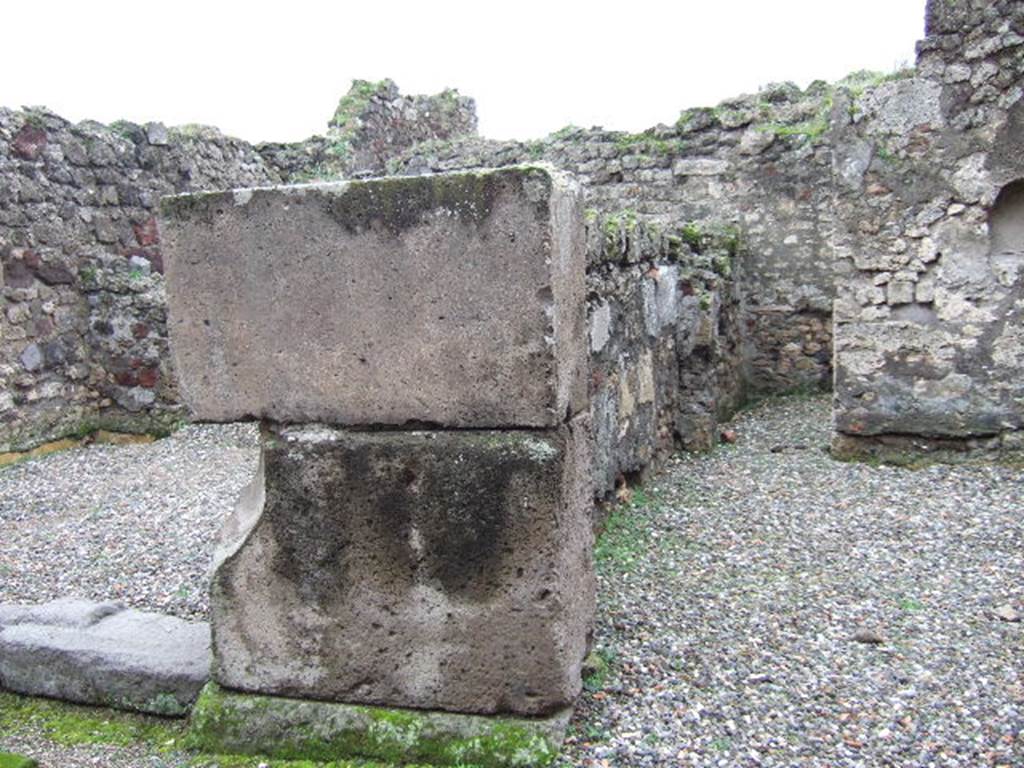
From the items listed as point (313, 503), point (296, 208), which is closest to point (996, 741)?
point (313, 503)

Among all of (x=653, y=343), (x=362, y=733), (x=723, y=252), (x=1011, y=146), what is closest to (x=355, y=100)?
(x=723, y=252)

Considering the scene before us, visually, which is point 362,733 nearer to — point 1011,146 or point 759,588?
point 759,588

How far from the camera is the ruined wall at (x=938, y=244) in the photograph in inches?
237

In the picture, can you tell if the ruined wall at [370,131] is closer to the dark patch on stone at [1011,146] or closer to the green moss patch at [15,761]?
the dark patch on stone at [1011,146]

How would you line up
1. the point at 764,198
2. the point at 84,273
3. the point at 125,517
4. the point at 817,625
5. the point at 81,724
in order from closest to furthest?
the point at 81,724 → the point at 817,625 → the point at 125,517 → the point at 84,273 → the point at 764,198

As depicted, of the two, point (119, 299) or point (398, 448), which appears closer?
point (398, 448)

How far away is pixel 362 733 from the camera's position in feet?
9.33

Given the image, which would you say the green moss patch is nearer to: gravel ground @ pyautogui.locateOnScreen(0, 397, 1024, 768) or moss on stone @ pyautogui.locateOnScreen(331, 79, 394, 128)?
gravel ground @ pyautogui.locateOnScreen(0, 397, 1024, 768)

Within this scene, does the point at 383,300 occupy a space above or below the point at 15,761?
above

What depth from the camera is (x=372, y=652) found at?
9.52 ft

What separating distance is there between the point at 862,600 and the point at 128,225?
7.42 m

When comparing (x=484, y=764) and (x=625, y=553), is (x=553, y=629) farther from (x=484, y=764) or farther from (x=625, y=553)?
(x=625, y=553)

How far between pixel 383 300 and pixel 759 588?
7.80ft

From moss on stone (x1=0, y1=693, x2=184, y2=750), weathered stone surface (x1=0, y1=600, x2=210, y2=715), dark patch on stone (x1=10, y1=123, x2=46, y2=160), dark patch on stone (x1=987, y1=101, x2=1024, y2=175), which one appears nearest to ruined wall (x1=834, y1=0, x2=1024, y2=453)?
dark patch on stone (x1=987, y1=101, x2=1024, y2=175)
